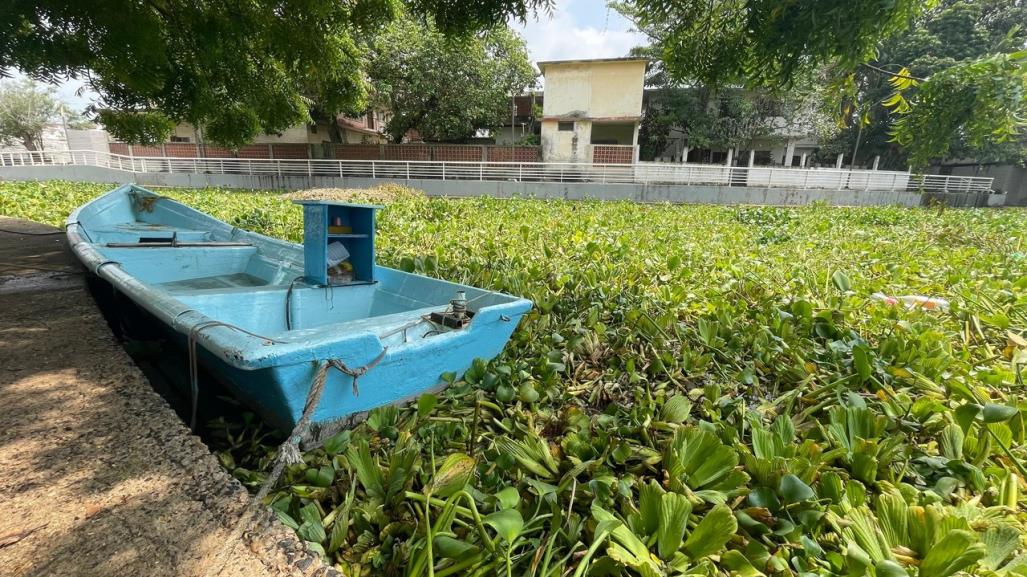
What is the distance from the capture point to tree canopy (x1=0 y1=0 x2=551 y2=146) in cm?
305

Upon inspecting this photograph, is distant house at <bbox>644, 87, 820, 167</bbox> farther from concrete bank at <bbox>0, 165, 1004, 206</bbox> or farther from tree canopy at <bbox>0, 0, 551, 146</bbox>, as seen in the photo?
tree canopy at <bbox>0, 0, 551, 146</bbox>

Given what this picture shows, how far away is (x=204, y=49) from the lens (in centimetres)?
355

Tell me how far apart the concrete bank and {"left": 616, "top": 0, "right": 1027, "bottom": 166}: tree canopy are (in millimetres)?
10689

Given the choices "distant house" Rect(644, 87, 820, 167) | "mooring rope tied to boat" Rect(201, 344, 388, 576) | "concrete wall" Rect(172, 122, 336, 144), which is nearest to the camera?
"mooring rope tied to boat" Rect(201, 344, 388, 576)

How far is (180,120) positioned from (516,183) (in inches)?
434

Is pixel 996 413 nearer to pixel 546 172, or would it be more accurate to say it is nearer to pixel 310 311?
pixel 310 311

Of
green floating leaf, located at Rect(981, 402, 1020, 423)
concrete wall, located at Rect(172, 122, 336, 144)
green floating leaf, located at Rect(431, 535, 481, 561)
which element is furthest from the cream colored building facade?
green floating leaf, located at Rect(431, 535, 481, 561)

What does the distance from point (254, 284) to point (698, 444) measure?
355 centimetres

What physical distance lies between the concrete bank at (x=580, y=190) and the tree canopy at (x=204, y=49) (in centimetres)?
954

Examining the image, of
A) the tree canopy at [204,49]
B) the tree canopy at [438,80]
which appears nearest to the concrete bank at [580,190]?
the tree canopy at [438,80]

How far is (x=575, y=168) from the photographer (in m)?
16.1

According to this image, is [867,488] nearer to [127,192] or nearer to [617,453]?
[617,453]

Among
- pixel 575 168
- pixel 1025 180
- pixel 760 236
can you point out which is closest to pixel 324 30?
pixel 760 236

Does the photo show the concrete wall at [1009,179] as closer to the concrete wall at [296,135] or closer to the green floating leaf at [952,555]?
the green floating leaf at [952,555]
